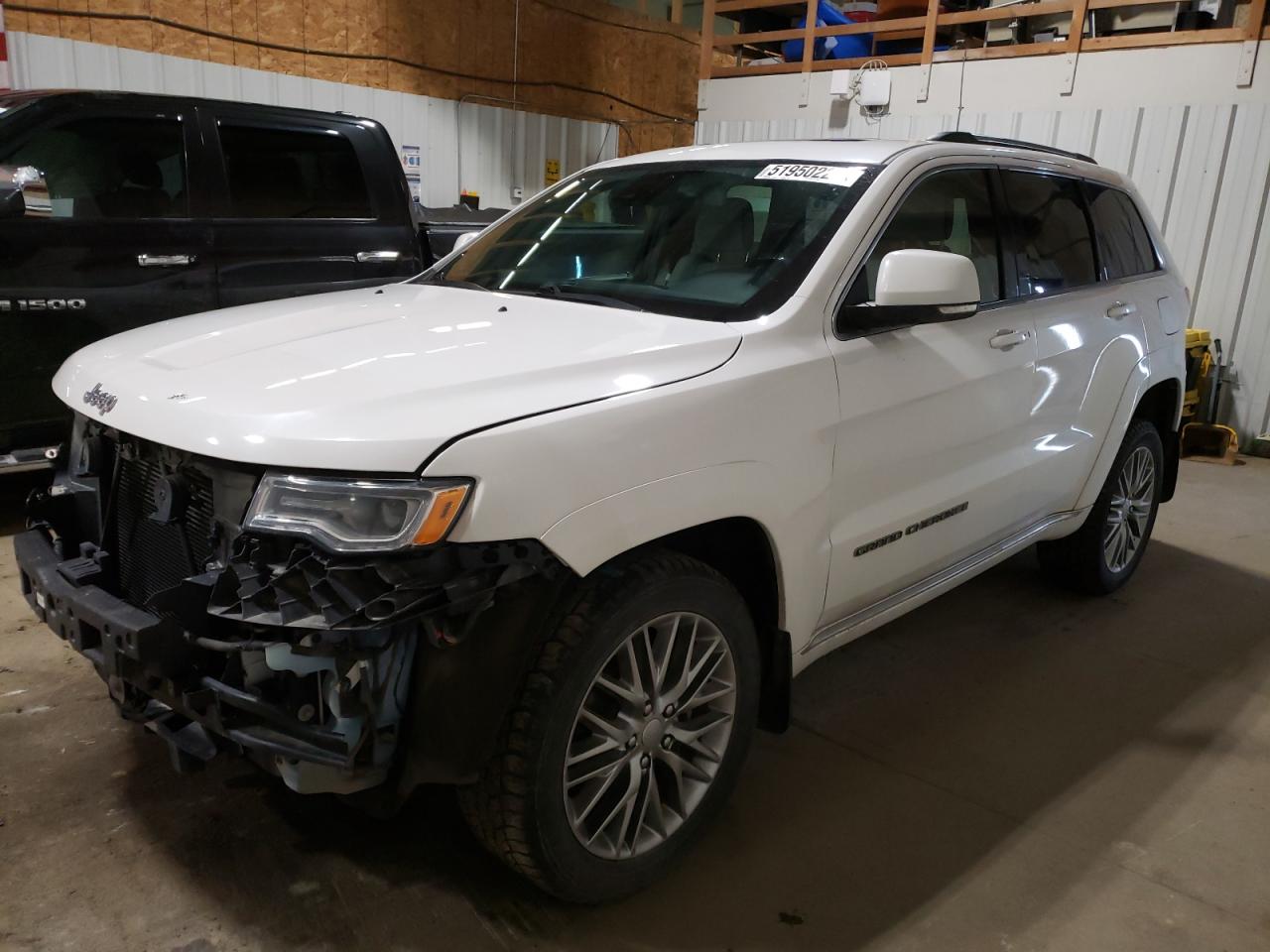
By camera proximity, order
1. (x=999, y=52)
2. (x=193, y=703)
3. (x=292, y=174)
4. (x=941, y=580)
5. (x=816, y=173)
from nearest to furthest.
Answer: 1. (x=193, y=703)
2. (x=816, y=173)
3. (x=941, y=580)
4. (x=292, y=174)
5. (x=999, y=52)

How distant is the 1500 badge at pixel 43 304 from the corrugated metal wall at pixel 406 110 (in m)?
2.50

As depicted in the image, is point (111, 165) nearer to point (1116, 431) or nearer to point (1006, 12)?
point (1116, 431)

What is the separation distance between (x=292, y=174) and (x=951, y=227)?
11.6 feet

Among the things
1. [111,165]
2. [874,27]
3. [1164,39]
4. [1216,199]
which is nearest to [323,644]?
[111,165]

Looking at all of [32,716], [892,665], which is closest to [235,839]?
[32,716]

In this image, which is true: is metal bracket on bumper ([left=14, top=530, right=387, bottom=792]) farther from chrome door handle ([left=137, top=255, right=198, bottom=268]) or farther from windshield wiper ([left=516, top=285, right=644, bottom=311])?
chrome door handle ([left=137, top=255, right=198, bottom=268])

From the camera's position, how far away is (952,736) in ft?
10.1

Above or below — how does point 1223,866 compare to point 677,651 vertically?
below

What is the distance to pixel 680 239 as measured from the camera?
286 cm

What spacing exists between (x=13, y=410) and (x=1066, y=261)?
4339 millimetres

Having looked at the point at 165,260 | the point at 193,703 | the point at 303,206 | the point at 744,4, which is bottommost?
the point at 193,703

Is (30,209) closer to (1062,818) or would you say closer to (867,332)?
(867,332)

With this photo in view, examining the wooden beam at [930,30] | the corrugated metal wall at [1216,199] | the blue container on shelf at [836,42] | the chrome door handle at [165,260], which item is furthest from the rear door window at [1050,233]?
the blue container on shelf at [836,42]

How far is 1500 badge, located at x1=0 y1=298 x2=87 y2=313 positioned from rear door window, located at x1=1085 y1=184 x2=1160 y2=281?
4254mm
